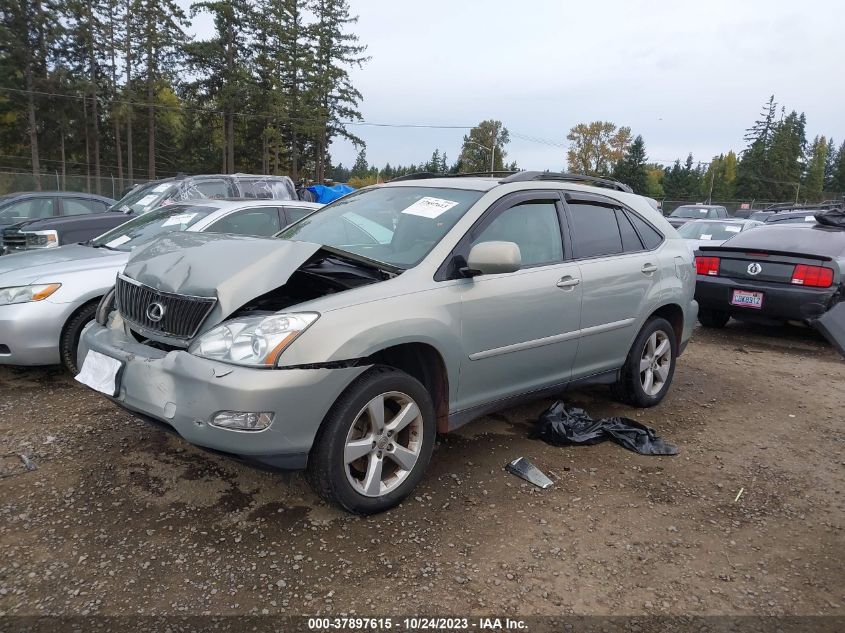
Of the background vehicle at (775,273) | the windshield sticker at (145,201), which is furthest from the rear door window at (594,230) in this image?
the windshield sticker at (145,201)

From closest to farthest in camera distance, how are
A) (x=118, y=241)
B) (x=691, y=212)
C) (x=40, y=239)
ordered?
(x=118, y=241) < (x=40, y=239) < (x=691, y=212)

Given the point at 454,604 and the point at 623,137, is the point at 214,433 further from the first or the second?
the point at 623,137

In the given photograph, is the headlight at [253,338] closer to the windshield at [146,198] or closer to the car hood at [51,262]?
the car hood at [51,262]

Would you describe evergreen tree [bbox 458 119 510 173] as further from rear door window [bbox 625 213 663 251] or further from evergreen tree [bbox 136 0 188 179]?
rear door window [bbox 625 213 663 251]

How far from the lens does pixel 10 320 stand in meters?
4.39

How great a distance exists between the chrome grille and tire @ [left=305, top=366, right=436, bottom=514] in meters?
0.79

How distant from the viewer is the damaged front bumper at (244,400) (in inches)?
102

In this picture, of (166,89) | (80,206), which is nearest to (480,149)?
(166,89)

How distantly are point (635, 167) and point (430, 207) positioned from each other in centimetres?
7632

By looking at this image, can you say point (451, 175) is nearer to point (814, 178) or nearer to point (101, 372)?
point (101, 372)

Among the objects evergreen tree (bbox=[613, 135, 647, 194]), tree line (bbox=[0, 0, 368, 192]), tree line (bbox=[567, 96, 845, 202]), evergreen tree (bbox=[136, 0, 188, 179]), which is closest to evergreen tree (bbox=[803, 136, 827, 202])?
tree line (bbox=[567, 96, 845, 202])

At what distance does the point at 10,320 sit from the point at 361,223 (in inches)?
109

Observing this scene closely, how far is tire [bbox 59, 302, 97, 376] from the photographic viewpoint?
4.61 metres

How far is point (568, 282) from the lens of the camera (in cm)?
385
